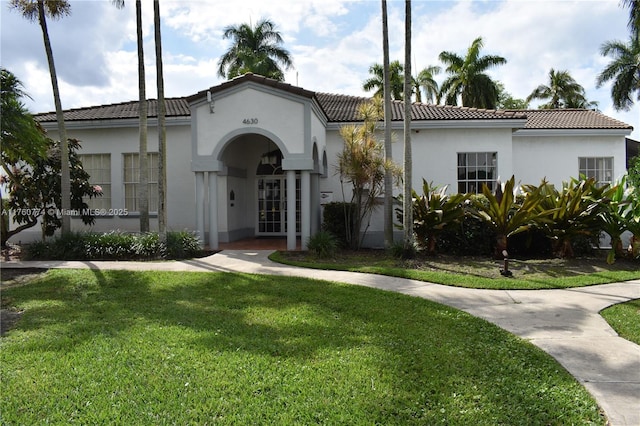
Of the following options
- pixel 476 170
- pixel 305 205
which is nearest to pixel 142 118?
pixel 305 205

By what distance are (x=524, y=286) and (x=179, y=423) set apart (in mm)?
7040

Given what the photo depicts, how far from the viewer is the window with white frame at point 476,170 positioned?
51.8ft

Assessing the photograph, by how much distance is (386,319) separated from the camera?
6.13m

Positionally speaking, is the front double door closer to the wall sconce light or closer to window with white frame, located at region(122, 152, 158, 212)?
window with white frame, located at region(122, 152, 158, 212)

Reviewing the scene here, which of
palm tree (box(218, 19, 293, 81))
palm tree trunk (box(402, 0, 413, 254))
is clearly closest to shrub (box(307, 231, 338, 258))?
palm tree trunk (box(402, 0, 413, 254))

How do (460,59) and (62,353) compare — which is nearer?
(62,353)

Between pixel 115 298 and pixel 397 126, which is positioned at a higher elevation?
pixel 397 126

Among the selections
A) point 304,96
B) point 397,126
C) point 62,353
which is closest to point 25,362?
point 62,353

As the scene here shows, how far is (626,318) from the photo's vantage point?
Answer: 619cm

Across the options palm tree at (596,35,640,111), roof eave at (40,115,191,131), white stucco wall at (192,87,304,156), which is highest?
palm tree at (596,35,640,111)

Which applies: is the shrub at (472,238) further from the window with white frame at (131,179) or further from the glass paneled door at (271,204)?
the window with white frame at (131,179)

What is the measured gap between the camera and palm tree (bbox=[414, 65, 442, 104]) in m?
41.1

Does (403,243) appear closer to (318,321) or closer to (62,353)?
(318,321)

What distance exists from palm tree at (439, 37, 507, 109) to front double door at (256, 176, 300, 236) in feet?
80.7
